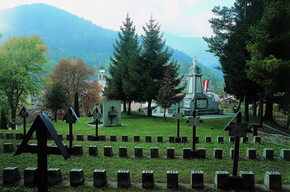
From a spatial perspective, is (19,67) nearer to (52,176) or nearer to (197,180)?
(52,176)

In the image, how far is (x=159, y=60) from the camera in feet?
73.6

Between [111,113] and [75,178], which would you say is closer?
[75,178]

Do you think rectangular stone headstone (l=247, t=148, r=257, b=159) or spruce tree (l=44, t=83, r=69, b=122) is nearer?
rectangular stone headstone (l=247, t=148, r=257, b=159)

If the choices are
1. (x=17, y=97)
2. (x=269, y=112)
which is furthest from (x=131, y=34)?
(x=269, y=112)

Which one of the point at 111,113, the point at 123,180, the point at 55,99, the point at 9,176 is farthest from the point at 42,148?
the point at 55,99

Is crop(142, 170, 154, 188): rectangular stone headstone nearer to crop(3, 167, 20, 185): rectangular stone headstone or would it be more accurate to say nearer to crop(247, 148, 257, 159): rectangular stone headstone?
crop(3, 167, 20, 185): rectangular stone headstone

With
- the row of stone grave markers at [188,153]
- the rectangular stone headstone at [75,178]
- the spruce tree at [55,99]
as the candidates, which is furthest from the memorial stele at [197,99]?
the rectangular stone headstone at [75,178]

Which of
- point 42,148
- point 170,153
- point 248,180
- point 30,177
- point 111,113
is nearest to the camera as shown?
point 42,148

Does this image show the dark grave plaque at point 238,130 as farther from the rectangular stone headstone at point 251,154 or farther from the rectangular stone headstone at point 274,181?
the rectangular stone headstone at point 251,154

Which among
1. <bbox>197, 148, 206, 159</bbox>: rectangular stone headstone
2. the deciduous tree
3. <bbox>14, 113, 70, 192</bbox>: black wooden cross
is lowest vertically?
<bbox>197, 148, 206, 159</bbox>: rectangular stone headstone

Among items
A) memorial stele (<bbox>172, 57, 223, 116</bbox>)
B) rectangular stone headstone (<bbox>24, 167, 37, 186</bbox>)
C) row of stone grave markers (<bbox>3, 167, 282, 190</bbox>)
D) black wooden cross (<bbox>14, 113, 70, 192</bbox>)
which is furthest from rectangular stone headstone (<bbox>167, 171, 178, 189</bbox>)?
memorial stele (<bbox>172, 57, 223, 116</bbox>)

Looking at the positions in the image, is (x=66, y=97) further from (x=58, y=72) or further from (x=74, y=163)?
(x=74, y=163)

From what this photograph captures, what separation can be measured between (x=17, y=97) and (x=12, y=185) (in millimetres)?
19005

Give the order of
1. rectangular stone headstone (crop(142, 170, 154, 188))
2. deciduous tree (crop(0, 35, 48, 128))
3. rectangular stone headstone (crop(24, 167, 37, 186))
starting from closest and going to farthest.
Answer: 1. rectangular stone headstone (crop(142, 170, 154, 188))
2. rectangular stone headstone (crop(24, 167, 37, 186))
3. deciduous tree (crop(0, 35, 48, 128))
